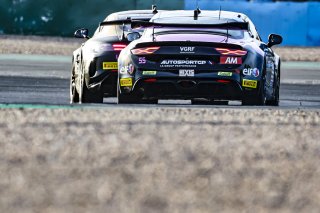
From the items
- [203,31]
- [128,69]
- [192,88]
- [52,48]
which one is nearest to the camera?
[192,88]

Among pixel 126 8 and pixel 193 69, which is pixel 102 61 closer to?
pixel 193 69

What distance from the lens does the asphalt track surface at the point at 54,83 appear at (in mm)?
17031

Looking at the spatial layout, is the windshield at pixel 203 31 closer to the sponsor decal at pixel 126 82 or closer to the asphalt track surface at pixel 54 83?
the sponsor decal at pixel 126 82

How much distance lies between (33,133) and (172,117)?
105 inches

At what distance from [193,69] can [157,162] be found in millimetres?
5458

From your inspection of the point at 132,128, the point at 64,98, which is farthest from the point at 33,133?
the point at 64,98

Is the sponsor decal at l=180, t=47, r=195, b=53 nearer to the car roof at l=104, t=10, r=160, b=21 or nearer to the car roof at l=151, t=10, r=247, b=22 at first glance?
the car roof at l=151, t=10, r=247, b=22

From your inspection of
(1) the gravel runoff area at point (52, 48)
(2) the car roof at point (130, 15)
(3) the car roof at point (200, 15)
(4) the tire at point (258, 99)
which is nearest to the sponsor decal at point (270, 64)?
(4) the tire at point (258, 99)

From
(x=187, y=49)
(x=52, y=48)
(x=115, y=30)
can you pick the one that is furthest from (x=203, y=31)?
(x=52, y=48)

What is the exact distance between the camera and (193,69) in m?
14.6

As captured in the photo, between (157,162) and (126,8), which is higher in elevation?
(157,162)

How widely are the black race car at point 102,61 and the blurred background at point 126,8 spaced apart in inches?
922

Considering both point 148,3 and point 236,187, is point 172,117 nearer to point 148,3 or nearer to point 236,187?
point 236,187

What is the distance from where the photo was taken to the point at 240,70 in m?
14.6
